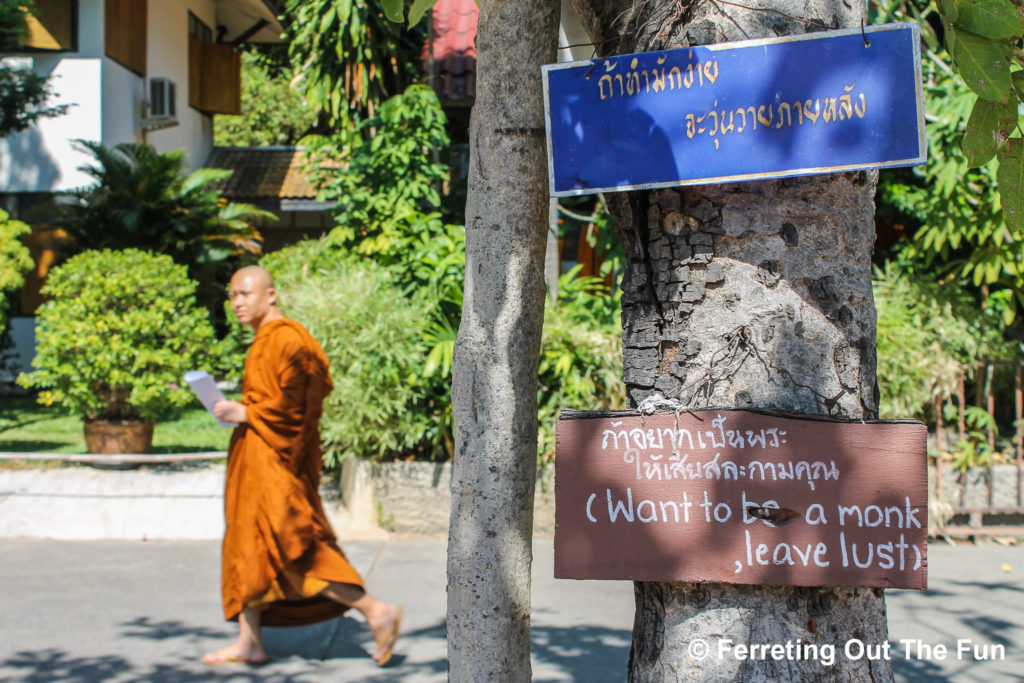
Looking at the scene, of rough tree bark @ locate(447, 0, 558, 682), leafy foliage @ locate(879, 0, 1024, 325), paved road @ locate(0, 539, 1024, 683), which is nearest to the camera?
rough tree bark @ locate(447, 0, 558, 682)

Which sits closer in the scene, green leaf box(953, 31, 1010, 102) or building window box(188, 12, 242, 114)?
green leaf box(953, 31, 1010, 102)

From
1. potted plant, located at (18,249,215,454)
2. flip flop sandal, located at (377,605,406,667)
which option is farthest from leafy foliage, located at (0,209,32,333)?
flip flop sandal, located at (377,605,406,667)

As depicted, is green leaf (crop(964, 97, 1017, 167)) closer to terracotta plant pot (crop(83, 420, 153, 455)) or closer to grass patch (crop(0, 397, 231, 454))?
terracotta plant pot (crop(83, 420, 153, 455))

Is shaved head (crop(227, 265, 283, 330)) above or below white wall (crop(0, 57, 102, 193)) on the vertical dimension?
below

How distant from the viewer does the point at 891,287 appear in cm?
767

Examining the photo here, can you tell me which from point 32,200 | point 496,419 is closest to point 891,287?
point 496,419

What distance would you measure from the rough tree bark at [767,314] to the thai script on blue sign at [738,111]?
0.08 metres

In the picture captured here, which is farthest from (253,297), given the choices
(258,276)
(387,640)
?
(387,640)

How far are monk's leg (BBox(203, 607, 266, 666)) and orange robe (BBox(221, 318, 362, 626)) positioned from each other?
0.07m

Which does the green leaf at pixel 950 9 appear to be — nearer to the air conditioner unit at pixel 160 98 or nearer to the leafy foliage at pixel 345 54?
the leafy foliage at pixel 345 54

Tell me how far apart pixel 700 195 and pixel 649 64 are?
0.29 m

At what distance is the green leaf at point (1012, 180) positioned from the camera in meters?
2.00

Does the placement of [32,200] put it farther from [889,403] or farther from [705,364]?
[705,364]

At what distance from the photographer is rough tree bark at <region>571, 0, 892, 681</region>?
2031mm
